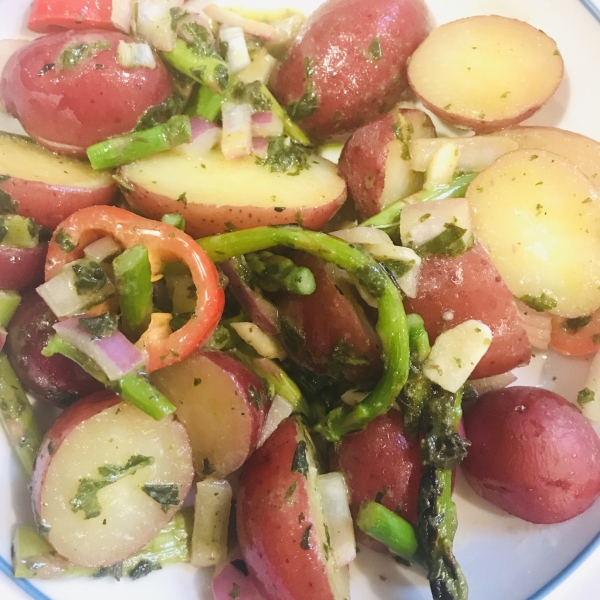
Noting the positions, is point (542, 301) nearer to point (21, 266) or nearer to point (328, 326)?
point (328, 326)

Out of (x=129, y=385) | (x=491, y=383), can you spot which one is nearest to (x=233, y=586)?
(x=129, y=385)

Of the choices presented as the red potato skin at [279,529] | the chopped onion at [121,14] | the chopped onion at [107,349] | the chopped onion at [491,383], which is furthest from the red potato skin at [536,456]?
the chopped onion at [121,14]

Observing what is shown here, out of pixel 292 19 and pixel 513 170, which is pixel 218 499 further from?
pixel 292 19

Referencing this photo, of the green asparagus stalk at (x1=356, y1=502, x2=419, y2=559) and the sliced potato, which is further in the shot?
the sliced potato

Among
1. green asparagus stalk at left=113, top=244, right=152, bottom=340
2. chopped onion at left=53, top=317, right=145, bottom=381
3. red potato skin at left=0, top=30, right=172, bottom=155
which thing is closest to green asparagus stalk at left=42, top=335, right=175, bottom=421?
chopped onion at left=53, top=317, right=145, bottom=381

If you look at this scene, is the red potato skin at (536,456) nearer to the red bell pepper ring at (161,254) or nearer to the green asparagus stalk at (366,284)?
the green asparagus stalk at (366,284)

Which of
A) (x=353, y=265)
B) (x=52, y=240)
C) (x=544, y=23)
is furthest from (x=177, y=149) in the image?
(x=544, y=23)

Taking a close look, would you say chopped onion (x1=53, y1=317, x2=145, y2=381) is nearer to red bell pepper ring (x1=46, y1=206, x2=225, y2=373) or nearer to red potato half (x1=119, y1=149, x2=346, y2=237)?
red bell pepper ring (x1=46, y1=206, x2=225, y2=373)
